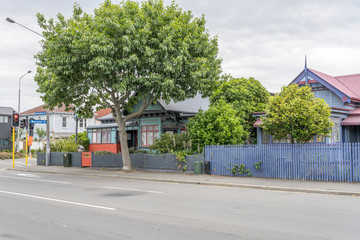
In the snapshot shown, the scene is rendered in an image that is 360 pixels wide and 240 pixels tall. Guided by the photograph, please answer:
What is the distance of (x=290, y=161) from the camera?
55.1ft

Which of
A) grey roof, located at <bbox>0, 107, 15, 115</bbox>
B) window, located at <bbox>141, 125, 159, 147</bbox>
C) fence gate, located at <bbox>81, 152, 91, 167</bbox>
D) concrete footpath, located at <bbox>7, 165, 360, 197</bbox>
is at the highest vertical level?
grey roof, located at <bbox>0, 107, 15, 115</bbox>

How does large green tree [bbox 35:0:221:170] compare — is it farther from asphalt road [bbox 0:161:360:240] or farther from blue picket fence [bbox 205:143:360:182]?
asphalt road [bbox 0:161:360:240]

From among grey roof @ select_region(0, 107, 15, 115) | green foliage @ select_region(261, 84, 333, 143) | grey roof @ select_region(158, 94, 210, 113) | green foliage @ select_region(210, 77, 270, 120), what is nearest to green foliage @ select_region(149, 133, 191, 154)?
green foliage @ select_region(210, 77, 270, 120)

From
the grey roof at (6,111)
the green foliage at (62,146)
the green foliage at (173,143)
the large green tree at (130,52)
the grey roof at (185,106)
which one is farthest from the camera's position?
the grey roof at (6,111)

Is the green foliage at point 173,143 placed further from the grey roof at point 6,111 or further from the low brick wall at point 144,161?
the grey roof at point 6,111

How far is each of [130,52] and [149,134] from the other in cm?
1256

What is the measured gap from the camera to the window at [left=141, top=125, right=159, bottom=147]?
30359mm

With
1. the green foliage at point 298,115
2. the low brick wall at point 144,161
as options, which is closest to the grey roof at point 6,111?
the low brick wall at point 144,161

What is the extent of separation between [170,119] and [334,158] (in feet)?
53.9

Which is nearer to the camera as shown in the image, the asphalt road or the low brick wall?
the asphalt road

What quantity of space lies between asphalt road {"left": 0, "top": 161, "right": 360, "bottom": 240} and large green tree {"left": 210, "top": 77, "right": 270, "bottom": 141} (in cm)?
1383

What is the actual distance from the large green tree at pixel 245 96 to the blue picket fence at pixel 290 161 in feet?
23.0

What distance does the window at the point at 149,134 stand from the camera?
30.4 meters

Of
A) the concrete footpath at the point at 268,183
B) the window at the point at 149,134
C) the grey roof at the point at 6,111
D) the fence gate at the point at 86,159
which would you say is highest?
the grey roof at the point at 6,111
